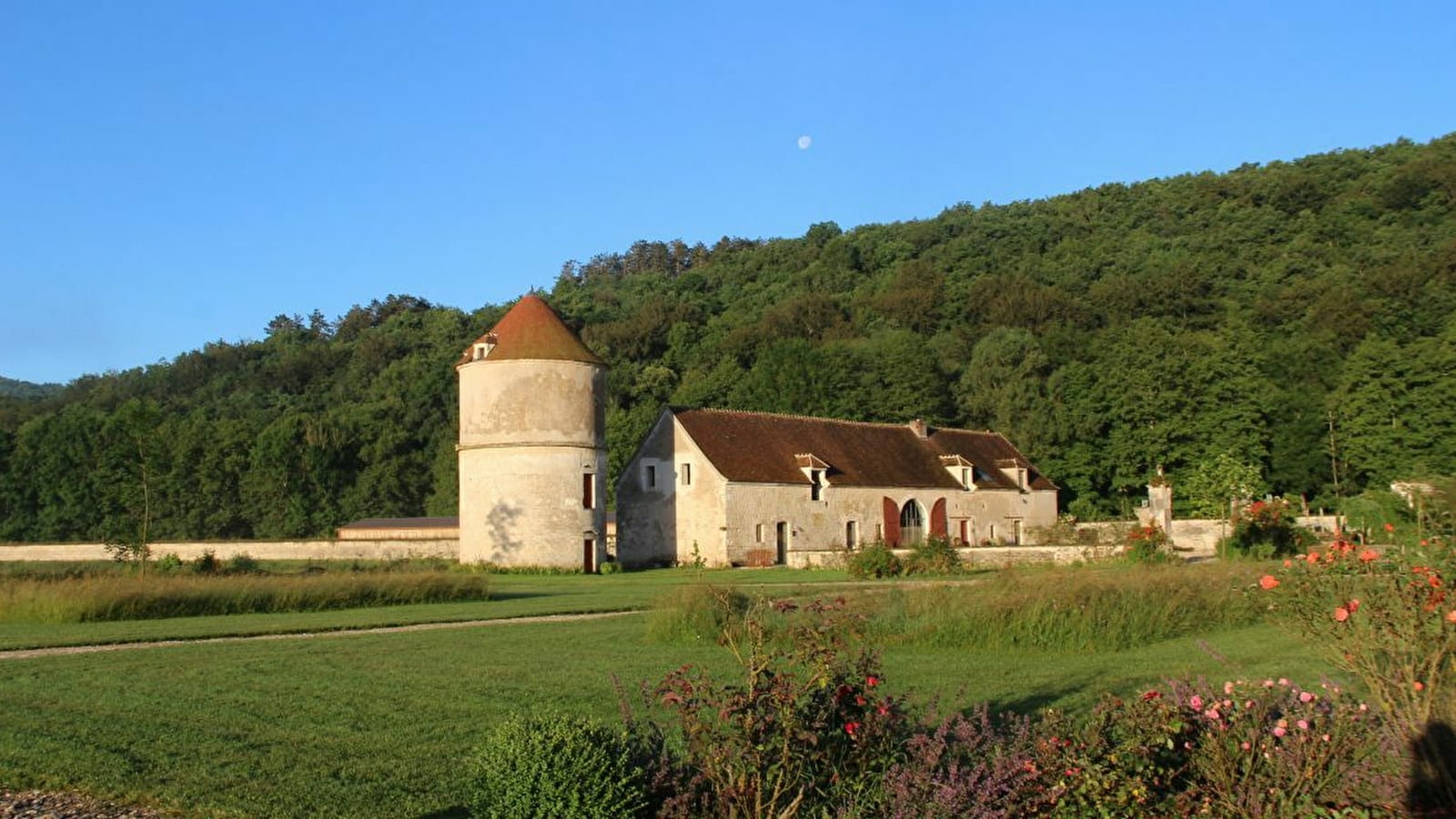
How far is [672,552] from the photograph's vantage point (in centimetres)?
4644

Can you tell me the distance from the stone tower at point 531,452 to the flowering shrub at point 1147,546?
19483 mm

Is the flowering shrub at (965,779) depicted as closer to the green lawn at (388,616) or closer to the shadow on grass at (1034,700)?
the shadow on grass at (1034,700)

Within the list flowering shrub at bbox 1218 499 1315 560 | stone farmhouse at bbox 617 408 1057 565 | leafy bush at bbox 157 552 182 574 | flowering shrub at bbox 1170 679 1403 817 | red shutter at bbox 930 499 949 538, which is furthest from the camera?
red shutter at bbox 930 499 949 538

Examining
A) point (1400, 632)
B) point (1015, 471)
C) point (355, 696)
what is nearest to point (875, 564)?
point (355, 696)

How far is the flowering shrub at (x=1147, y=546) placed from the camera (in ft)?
97.6

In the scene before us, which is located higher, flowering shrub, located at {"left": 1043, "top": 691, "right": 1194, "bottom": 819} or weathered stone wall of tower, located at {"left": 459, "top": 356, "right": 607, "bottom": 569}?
weathered stone wall of tower, located at {"left": 459, "top": 356, "right": 607, "bottom": 569}

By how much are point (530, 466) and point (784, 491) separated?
9567 mm

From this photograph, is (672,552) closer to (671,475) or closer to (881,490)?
(671,475)

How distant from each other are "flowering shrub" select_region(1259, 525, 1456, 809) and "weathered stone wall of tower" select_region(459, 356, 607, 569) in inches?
1448

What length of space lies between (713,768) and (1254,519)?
90.5 feet

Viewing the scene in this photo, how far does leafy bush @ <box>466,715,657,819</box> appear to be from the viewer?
6188 mm

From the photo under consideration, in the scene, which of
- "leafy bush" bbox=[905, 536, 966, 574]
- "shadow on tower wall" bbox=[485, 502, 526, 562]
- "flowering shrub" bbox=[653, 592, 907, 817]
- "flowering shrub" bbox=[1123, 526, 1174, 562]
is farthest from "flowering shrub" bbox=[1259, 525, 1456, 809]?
"shadow on tower wall" bbox=[485, 502, 526, 562]

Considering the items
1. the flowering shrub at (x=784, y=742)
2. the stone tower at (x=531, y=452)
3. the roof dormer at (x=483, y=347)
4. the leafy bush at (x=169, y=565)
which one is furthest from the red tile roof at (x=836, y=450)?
the flowering shrub at (x=784, y=742)

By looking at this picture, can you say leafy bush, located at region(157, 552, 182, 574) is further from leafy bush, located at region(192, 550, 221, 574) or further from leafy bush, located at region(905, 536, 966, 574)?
leafy bush, located at region(905, 536, 966, 574)
